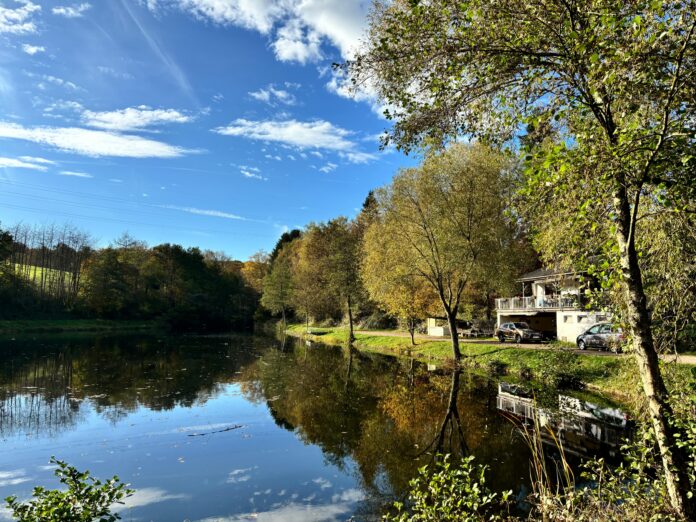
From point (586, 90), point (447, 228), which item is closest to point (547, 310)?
point (447, 228)

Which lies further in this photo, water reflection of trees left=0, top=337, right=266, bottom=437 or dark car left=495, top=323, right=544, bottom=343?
dark car left=495, top=323, right=544, bottom=343

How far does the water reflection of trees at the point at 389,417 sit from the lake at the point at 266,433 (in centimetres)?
6

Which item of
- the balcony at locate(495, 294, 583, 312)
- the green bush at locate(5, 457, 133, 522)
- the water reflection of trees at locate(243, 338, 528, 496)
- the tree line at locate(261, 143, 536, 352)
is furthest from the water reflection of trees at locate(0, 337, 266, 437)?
the balcony at locate(495, 294, 583, 312)

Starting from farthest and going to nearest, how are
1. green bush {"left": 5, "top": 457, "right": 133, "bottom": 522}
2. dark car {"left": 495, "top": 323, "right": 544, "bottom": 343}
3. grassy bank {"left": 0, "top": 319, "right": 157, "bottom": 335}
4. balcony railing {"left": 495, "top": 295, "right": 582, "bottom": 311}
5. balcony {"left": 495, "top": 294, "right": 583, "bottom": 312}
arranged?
1. grassy bank {"left": 0, "top": 319, "right": 157, "bottom": 335}
2. balcony {"left": 495, "top": 294, "right": 583, "bottom": 312}
3. balcony railing {"left": 495, "top": 295, "right": 582, "bottom": 311}
4. dark car {"left": 495, "top": 323, "right": 544, "bottom": 343}
5. green bush {"left": 5, "top": 457, "right": 133, "bottom": 522}

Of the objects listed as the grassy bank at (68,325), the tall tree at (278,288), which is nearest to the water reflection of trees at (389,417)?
the tall tree at (278,288)

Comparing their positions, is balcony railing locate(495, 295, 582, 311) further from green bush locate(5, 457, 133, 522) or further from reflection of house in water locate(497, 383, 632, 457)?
green bush locate(5, 457, 133, 522)

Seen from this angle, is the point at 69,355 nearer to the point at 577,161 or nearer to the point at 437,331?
the point at 437,331

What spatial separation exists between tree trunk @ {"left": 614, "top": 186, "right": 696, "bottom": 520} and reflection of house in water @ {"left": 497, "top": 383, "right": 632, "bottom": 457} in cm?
589

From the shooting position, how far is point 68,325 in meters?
60.6

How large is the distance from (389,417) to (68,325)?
193ft

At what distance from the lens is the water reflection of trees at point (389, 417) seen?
37.7 ft

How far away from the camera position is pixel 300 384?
23.1 m

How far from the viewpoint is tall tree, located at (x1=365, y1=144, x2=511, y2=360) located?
28000mm

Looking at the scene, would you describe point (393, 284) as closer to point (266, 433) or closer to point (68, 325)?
point (266, 433)
